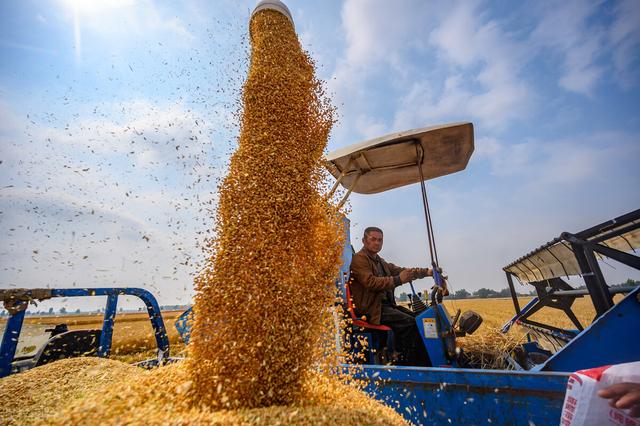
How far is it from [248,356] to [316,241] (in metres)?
1.00

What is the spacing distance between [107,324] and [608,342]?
405 cm

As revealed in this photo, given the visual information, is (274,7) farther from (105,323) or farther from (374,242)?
(105,323)

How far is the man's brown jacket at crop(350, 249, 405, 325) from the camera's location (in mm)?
2889

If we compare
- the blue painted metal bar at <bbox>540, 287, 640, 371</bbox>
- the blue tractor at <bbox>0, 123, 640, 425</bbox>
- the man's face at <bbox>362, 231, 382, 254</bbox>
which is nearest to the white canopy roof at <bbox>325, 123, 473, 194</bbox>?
the blue tractor at <bbox>0, 123, 640, 425</bbox>

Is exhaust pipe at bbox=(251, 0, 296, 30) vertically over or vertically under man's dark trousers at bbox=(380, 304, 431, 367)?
over

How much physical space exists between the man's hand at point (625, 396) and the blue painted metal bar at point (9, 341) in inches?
139

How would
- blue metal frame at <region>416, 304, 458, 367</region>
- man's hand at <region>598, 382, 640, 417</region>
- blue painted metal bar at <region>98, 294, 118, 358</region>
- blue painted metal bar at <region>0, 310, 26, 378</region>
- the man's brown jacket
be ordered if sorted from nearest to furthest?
1. man's hand at <region>598, 382, 640, 417</region>
2. blue painted metal bar at <region>0, 310, 26, 378</region>
3. blue metal frame at <region>416, 304, 458, 367</region>
4. blue painted metal bar at <region>98, 294, 118, 358</region>
5. the man's brown jacket

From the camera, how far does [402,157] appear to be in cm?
344

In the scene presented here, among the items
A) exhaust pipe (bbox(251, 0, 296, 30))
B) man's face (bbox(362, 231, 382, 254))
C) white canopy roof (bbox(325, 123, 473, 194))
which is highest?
exhaust pipe (bbox(251, 0, 296, 30))

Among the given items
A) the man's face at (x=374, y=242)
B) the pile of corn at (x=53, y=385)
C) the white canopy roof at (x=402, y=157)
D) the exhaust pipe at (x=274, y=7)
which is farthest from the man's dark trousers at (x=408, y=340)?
the exhaust pipe at (x=274, y=7)

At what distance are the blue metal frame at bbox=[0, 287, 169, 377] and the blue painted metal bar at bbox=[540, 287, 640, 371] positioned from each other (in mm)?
3385

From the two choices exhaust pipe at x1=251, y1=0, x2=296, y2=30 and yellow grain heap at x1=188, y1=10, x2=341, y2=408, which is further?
exhaust pipe at x1=251, y1=0, x2=296, y2=30

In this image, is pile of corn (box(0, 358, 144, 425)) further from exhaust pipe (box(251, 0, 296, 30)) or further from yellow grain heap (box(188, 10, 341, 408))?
exhaust pipe (box(251, 0, 296, 30))

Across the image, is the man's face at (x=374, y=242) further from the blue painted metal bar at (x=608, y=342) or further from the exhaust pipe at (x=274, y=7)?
the exhaust pipe at (x=274, y=7)
